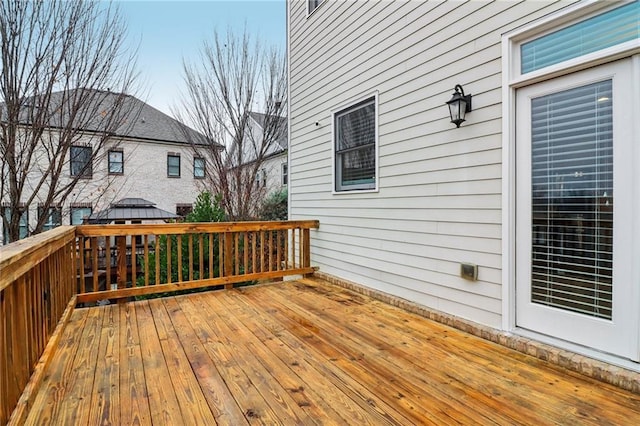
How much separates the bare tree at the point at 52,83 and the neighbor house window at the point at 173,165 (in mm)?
10960

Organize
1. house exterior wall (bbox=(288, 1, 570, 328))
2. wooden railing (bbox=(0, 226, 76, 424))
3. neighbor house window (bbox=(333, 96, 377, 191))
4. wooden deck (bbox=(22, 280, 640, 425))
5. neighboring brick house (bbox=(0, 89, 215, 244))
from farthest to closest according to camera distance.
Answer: neighboring brick house (bbox=(0, 89, 215, 244))
neighbor house window (bbox=(333, 96, 377, 191))
house exterior wall (bbox=(288, 1, 570, 328))
wooden deck (bbox=(22, 280, 640, 425))
wooden railing (bbox=(0, 226, 76, 424))

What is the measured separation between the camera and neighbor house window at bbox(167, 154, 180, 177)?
50.2ft

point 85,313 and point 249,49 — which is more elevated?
point 249,49

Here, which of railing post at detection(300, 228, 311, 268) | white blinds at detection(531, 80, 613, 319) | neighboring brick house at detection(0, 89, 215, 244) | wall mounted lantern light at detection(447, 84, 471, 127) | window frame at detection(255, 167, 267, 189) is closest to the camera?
white blinds at detection(531, 80, 613, 319)

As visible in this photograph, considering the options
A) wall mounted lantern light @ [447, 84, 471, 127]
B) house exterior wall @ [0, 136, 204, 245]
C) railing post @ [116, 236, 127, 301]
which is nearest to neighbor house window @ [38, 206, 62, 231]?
railing post @ [116, 236, 127, 301]

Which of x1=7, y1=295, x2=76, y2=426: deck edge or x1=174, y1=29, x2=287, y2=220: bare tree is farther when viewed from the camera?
x1=174, y1=29, x2=287, y2=220: bare tree

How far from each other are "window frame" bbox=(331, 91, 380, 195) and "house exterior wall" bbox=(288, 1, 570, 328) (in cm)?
5

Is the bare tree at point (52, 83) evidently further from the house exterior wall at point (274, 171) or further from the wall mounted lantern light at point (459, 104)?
the house exterior wall at point (274, 171)

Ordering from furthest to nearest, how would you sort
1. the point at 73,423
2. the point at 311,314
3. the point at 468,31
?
the point at 311,314
the point at 468,31
the point at 73,423

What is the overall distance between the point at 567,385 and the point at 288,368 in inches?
65.4

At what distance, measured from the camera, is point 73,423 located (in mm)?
1646

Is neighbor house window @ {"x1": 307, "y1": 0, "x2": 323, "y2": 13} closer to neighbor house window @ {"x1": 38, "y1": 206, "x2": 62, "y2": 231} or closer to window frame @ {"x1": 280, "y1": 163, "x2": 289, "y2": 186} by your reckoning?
neighbor house window @ {"x1": 38, "y1": 206, "x2": 62, "y2": 231}

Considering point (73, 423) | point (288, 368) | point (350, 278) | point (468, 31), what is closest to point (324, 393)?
point (288, 368)

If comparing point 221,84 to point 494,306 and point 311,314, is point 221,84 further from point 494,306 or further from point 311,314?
point 494,306
